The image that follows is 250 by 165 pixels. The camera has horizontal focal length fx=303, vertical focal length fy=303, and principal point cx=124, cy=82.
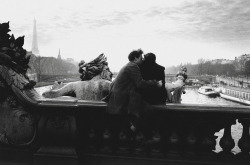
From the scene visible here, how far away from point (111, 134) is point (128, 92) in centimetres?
55

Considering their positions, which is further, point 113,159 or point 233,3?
point 233,3

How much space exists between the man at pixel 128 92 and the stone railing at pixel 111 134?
0.42ft

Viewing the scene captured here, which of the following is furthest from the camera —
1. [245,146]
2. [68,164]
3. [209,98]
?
[209,98]

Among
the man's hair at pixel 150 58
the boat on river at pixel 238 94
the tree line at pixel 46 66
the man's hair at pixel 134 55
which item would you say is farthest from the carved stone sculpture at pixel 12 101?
the tree line at pixel 46 66

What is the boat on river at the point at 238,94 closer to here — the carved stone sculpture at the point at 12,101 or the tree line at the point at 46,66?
the tree line at the point at 46,66

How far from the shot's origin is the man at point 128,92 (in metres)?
3.44

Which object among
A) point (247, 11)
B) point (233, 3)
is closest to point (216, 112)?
point (233, 3)

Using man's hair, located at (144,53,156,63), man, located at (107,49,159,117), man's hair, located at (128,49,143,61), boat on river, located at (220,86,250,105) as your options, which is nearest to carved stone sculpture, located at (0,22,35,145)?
man, located at (107,49,159,117)

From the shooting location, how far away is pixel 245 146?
3.31 metres

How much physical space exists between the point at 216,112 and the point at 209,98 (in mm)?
66548

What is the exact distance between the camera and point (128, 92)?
354 centimetres

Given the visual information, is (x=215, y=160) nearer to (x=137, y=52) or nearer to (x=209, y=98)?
(x=137, y=52)

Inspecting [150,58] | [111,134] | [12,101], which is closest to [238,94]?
[150,58]

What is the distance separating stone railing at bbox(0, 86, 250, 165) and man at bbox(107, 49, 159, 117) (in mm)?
127
